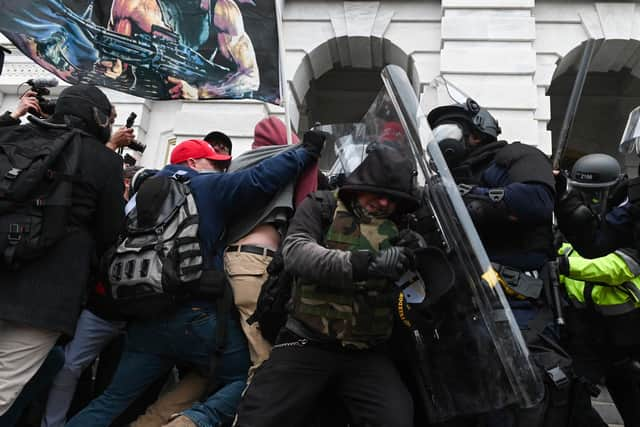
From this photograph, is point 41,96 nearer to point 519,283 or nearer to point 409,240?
point 409,240

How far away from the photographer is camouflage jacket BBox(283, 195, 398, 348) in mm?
1991

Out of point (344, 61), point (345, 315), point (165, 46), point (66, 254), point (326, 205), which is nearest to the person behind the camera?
point (345, 315)

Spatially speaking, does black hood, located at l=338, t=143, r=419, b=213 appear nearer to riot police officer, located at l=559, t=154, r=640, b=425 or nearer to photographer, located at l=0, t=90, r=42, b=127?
riot police officer, located at l=559, t=154, r=640, b=425

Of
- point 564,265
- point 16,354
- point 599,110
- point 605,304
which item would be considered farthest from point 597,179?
point 599,110

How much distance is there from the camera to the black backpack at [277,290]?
229cm

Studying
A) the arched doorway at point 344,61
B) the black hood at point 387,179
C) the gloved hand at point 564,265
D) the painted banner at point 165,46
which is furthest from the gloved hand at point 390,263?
the arched doorway at point 344,61

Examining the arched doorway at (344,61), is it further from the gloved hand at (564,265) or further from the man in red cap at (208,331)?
the man in red cap at (208,331)

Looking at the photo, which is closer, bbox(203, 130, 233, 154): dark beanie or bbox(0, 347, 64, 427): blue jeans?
bbox(0, 347, 64, 427): blue jeans

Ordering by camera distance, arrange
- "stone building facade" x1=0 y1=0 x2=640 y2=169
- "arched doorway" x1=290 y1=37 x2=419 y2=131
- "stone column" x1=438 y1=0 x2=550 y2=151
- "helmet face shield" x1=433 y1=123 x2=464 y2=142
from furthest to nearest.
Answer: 1. "arched doorway" x1=290 y1=37 x2=419 y2=131
2. "stone building facade" x1=0 y1=0 x2=640 y2=169
3. "stone column" x1=438 y1=0 x2=550 y2=151
4. "helmet face shield" x1=433 y1=123 x2=464 y2=142

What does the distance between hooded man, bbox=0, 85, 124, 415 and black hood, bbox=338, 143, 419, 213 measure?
118 centimetres

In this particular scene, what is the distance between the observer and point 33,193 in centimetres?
232

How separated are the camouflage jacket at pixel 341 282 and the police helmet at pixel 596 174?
166 cm

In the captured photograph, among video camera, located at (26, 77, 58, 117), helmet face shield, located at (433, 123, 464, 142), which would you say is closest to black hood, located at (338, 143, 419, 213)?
helmet face shield, located at (433, 123, 464, 142)

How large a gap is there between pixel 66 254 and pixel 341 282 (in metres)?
1.32
